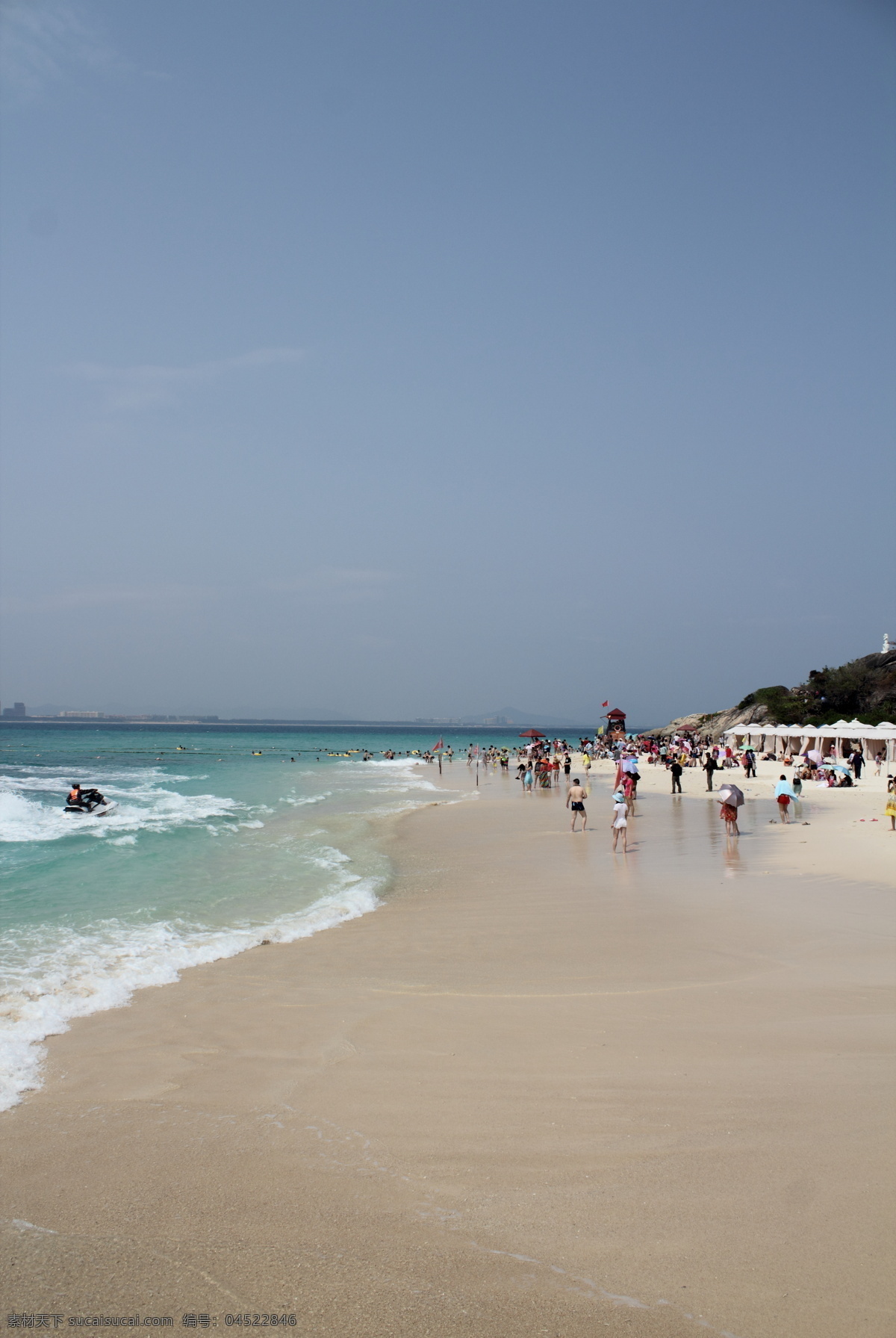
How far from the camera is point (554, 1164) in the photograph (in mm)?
4227

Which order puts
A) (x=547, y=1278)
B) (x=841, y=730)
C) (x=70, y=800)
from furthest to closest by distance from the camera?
(x=841, y=730)
(x=70, y=800)
(x=547, y=1278)

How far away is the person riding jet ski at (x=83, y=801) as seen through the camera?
80.3ft

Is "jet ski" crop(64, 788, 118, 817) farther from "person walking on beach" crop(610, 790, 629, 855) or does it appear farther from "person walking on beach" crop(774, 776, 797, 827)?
"person walking on beach" crop(774, 776, 797, 827)

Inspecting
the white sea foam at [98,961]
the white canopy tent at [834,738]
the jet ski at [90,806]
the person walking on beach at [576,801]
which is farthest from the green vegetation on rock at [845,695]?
the white sea foam at [98,961]

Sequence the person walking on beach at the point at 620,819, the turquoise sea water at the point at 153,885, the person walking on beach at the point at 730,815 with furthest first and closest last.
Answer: the person walking on beach at the point at 730,815
the person walking on beach at the point at 620,819
the turquoise sea water at the point at 153,885

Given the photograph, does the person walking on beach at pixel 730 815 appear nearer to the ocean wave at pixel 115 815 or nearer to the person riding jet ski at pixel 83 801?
the ocean wave at pixel 115 815

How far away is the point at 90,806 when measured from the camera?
24734mm

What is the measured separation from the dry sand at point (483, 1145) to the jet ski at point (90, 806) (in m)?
18.0

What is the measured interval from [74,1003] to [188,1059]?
6.28ft

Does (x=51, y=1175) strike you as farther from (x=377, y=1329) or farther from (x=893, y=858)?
(x=893, y=858)

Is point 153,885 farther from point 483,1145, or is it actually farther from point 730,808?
point 730,808

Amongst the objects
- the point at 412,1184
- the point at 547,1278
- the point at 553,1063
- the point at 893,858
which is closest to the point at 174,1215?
the point at 412,1184

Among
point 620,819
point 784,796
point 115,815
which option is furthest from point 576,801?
point 115,815

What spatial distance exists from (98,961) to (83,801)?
17924mm
